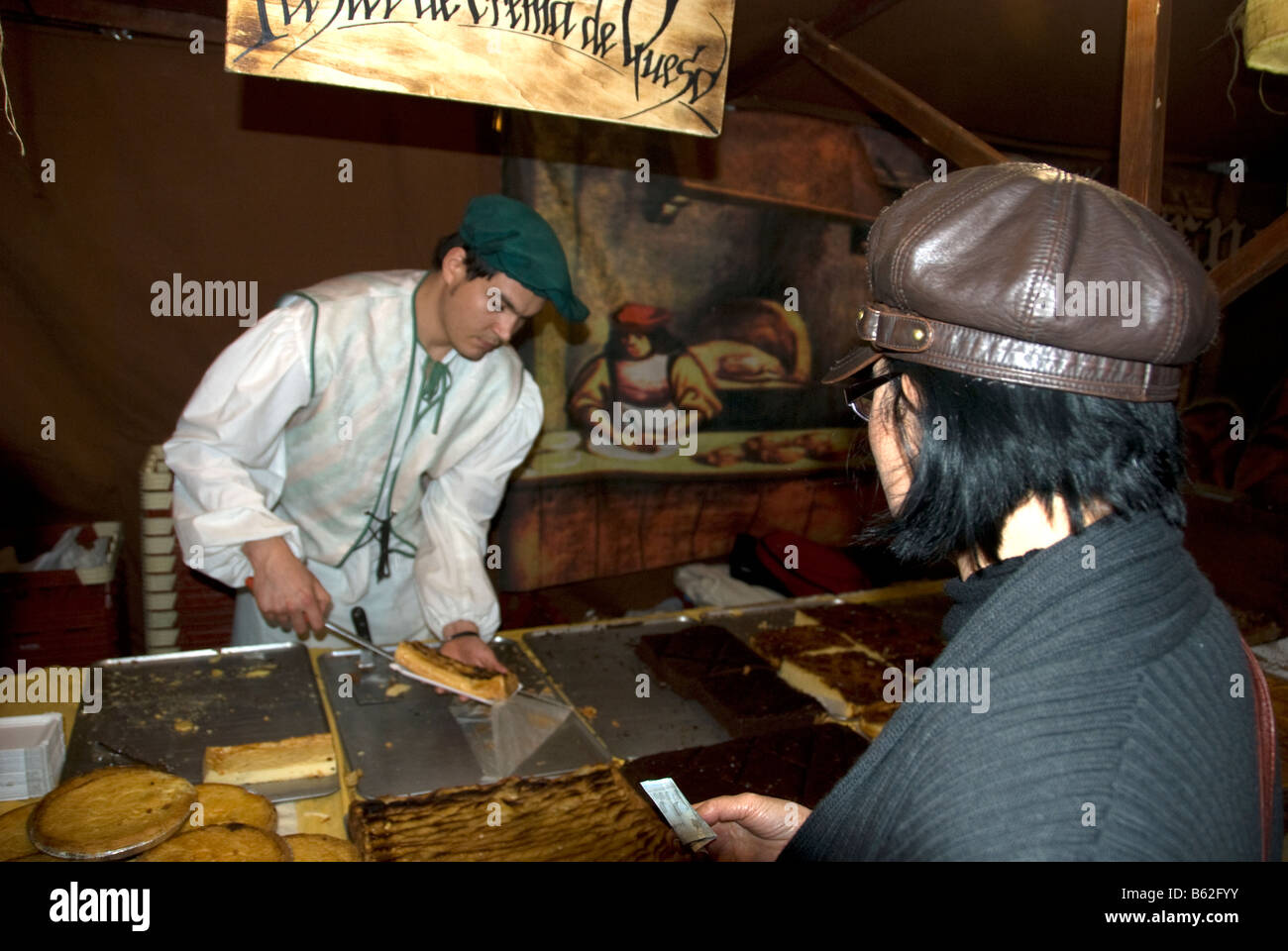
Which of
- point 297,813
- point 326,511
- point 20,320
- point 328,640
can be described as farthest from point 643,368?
point 297,813

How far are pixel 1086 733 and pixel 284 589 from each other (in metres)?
2.45

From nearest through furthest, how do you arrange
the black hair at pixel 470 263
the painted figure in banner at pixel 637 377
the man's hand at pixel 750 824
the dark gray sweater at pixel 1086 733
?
the dark gray sweater at pixel 1086 733, the man's hand at pixel 750 824, the black hair at pixel 470 263, the painted figure in banner at pixel 637 377

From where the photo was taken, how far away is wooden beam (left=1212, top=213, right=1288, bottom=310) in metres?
2.53

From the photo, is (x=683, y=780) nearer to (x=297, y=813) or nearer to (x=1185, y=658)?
(x=297, y=813)

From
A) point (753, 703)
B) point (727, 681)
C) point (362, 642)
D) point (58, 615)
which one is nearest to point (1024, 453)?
point (753, 703)

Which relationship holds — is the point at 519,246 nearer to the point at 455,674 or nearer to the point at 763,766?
the point at 455,674

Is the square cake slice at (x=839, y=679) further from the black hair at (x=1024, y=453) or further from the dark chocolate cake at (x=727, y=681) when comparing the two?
the black hair at (x=1024, y=453)

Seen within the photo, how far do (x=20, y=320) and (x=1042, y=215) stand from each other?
4380 mm

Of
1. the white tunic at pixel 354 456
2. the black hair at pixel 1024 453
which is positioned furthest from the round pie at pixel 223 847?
the black hair at pixel 1024 453

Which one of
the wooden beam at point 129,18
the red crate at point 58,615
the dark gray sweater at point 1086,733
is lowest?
the red crate at point 58,615

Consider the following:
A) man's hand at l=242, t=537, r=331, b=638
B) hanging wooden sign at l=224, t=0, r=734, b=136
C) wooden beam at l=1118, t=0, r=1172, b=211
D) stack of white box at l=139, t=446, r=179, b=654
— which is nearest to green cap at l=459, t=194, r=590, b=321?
hanging wooden sign at l=224, t=0, r=734, b=136

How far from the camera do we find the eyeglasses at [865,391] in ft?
3.94

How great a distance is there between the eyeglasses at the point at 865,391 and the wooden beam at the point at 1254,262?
1.86 metres

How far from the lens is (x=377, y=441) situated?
3.27 m
